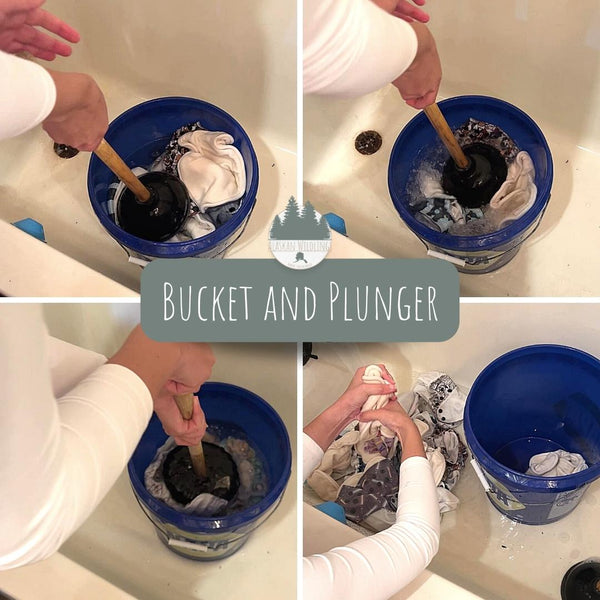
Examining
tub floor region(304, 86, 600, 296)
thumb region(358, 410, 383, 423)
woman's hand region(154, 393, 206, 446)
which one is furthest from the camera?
tub floor region(304, 86, 600, 296)

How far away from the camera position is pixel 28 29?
88cm

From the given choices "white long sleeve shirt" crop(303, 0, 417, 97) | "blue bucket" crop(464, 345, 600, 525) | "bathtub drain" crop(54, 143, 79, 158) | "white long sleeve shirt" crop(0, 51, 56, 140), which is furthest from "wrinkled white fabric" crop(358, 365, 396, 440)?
"bathtub drain" crop(54, 143, 79, 158)

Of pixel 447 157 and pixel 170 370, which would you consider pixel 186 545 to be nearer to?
pixel 170 370

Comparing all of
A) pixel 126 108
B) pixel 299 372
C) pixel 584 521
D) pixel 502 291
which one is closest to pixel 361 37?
pixel 299 372

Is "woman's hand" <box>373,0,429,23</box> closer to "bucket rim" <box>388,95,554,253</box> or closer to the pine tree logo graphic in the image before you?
"bucket rim" <box>388,95,554,253</box>

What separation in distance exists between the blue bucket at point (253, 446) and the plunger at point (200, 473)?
3 cm

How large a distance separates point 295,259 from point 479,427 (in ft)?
1.71

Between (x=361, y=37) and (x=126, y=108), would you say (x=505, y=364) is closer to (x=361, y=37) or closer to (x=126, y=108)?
(x=361, y=37)

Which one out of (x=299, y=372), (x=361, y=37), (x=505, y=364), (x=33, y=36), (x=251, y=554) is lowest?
(x=251, y=554)

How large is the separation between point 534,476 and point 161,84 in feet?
2.64

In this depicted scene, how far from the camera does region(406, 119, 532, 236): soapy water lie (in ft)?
3.46

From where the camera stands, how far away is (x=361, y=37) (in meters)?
0.71

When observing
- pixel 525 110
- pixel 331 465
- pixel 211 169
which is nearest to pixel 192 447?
pixel 331 465

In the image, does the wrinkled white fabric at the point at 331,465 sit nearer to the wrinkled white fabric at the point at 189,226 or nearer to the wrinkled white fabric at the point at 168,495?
the wrinkled white fabric at the point at 168,495
